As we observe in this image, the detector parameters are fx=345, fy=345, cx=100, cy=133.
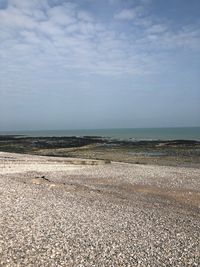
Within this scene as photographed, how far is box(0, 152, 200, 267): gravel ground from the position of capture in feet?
32.8

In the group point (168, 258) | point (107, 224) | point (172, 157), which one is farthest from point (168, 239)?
point (172, 157)

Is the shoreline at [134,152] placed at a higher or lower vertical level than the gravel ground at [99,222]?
higher

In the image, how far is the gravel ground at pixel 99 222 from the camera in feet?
32.8

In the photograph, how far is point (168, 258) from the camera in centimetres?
1008

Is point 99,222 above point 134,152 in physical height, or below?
below

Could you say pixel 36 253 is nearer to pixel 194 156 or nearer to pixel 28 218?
pixel 28 218

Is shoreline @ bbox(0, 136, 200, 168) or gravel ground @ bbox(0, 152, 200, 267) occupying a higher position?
shoreline @ bbox(0, 136, 200, 168)

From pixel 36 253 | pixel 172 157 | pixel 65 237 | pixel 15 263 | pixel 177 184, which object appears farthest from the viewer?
pixel 172 157

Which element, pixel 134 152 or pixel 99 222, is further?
pixel 134 152

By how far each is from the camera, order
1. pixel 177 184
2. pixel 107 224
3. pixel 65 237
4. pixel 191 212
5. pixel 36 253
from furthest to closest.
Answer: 1. pixel 177 184
2. pixel 191 212
3. pixel 107 224
4. pixel 65 237
5. pixel 36 253

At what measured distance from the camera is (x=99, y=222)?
13234mm

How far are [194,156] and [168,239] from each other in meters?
33.1

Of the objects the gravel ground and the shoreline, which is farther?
the shoreline

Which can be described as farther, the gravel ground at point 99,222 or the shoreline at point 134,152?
the shoreline at point 134,152
